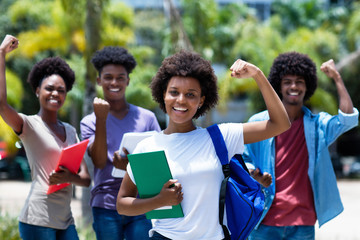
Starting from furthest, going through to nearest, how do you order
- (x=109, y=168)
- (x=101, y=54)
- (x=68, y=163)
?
(x=101, y=54) < (x=109, y=168) < (x=68, y=163)

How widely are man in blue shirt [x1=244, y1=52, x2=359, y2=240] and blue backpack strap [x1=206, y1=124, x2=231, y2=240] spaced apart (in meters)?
0.93

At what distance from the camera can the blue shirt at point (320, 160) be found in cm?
361

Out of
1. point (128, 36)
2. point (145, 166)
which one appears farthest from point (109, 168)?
point (128, 36)

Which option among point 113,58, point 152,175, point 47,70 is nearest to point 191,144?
point 152,175

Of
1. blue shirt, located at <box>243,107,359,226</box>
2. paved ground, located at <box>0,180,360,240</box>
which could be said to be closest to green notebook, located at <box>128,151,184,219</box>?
blue shirt, located at <box>243,107,359,226</box>

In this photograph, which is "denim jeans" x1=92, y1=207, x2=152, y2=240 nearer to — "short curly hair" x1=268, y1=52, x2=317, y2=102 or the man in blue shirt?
the man in blue shirt

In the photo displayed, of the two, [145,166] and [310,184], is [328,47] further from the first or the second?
[145,166]

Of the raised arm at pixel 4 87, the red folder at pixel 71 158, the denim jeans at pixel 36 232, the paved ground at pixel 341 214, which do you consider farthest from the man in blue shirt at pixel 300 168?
the paved ground at pixel 341 214

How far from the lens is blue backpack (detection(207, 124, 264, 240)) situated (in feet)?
8.43

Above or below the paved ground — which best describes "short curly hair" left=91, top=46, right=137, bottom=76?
above

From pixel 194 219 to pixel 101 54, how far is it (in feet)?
6.16

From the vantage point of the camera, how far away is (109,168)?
364 cm

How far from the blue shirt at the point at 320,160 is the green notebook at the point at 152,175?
123 cm

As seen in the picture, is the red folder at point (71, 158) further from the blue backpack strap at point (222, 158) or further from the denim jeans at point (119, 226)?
the blue backpack strap at point (222, 158)
